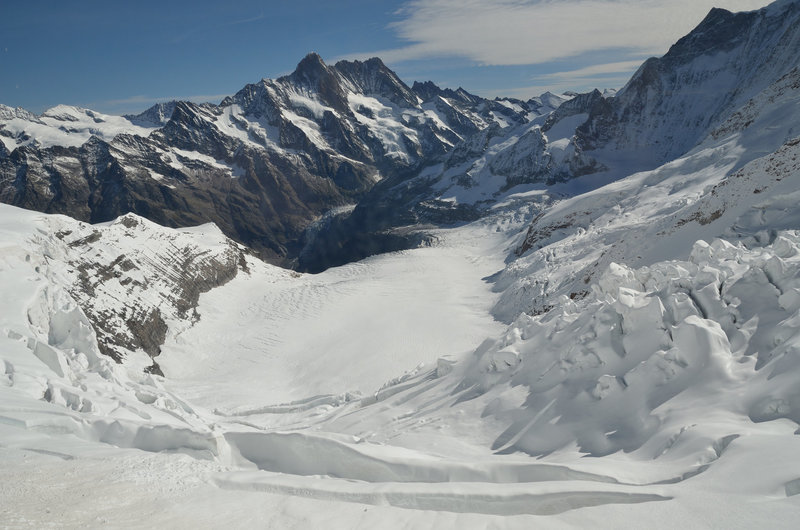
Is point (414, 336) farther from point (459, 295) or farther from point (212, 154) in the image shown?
point (212, 154)

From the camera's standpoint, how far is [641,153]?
95.2m

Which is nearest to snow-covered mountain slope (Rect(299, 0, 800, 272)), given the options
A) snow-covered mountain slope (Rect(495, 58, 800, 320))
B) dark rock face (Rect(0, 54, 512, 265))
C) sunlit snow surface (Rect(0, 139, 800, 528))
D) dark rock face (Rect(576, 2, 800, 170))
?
dark rock face (Rect(576, 2, 800, 170))

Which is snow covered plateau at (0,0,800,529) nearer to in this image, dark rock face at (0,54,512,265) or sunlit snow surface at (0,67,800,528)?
sunlit snow surface at (0,67,800,528)

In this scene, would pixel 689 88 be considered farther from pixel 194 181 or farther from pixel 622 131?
pixel 194 181

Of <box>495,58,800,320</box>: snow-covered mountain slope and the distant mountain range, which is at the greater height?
the distant mountain range

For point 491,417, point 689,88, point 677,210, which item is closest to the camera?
point 491,417

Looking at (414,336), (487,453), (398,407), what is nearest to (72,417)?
(487,453)

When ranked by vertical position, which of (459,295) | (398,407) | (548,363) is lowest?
(459,295)

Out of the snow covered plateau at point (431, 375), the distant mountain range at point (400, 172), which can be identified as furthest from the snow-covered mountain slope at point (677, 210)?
the distant mountain range at point (400, 172)

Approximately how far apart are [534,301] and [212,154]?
178 metres

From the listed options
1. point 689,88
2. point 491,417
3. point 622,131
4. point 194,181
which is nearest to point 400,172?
point 622,131

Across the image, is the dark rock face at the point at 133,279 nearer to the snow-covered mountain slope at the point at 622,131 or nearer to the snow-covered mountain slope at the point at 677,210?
the snow-covered mountain slope at the point at 677,210

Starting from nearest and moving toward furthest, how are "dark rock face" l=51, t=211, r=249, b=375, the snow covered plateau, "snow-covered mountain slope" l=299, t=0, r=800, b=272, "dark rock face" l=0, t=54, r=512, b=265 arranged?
1. the snow covered plateau
2. "dark rock face" l=51, t=211, r=249, b=375
3. "snow-covered mountain slope" l=299, t=0, r=800, b=272
4. "dark rock face" l=0, t=54, r=512, b=265

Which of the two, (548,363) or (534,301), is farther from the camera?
(534,301)
